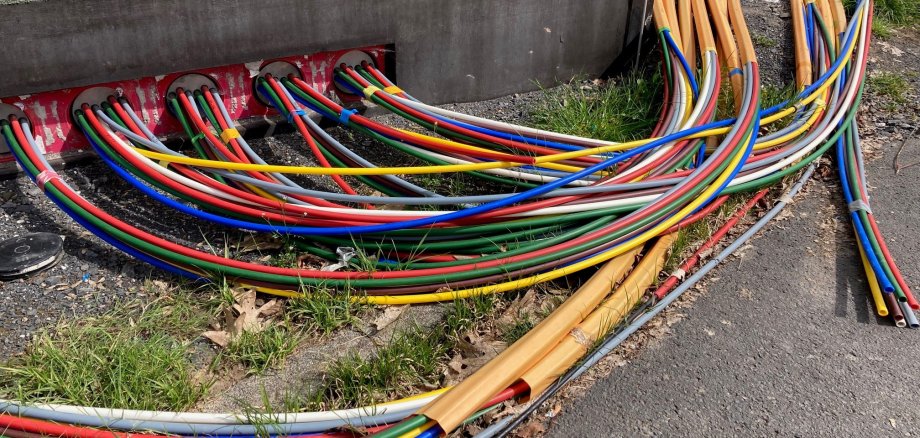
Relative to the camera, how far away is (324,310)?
254 cm

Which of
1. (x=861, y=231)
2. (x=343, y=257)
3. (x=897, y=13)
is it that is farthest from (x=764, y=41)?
(x=343, y=257)

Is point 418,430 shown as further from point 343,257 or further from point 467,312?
point 343,257

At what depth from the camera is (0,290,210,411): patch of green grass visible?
7.30 feet

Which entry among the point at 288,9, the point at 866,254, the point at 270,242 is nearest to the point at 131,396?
the point at 270,242

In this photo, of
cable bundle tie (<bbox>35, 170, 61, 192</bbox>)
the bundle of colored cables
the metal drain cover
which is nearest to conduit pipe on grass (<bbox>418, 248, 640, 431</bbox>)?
the bundle of colored cables

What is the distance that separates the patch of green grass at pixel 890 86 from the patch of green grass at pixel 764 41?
0.58m

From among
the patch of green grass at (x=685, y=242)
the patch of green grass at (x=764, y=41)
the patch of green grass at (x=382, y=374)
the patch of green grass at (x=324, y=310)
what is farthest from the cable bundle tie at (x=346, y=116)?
the patch of green grass at (x=764, y=41)

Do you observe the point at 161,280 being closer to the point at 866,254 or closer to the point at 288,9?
the point at 288,9

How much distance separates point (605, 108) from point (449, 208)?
3.81 feet

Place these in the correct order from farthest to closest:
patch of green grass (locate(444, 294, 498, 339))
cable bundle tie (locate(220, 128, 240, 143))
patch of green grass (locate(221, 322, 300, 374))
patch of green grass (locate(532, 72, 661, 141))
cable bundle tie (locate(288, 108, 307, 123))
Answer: patch of green grass (locate(532, 72, 661, 141))
cable bundle tie (locate(288, 108, 307, 123))
cable bundle tie (locate(220, 128, 240, 143))
patch of green grass (locate(444, 294, 498, 339))
patch of green grass (locate(221, 322, 300, 374))

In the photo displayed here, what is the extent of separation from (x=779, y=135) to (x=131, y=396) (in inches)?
109

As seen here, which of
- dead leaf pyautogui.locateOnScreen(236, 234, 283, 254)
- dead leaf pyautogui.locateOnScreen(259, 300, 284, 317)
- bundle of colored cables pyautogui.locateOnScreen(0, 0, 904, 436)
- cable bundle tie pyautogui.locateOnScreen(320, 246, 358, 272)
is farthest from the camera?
dead leaf pyautogui.locateOnScreen(236, 234, 283, 254)

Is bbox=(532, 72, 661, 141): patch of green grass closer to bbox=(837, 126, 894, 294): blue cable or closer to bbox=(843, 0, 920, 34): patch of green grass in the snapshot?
bbox=(837, 126, 894, 294): blue cable

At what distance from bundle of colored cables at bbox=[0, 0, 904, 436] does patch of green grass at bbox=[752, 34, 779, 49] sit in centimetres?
111
